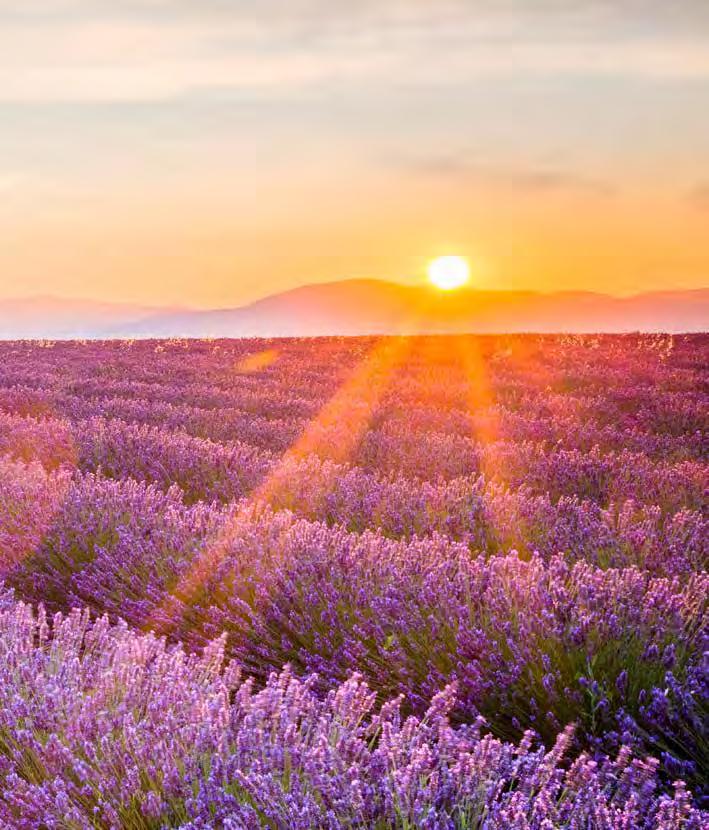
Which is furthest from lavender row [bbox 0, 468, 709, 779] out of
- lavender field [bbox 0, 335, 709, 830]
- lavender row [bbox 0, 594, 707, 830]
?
lavender row [bbox 0, 594, 707, 830]

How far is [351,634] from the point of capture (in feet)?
10.3

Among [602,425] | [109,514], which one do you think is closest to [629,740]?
[109,514]

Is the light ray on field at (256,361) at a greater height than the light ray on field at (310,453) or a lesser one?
greater

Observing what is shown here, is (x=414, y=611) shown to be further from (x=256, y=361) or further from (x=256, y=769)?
(x=256, y=361)

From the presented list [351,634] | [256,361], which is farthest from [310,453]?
[256,361]

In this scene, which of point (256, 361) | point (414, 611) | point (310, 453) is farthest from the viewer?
point (256, 361)

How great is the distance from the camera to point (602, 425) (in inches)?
344

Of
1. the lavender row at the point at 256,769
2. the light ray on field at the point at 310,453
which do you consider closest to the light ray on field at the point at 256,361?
the light ray on field at the point at 310,453

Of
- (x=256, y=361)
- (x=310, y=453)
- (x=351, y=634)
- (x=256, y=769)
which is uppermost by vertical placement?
(x=256, y=361)

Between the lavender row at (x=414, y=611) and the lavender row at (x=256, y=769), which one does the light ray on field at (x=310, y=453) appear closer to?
the lavender row at (x=414, y=611)

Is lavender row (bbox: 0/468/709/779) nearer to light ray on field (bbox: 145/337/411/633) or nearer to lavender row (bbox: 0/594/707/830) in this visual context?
light ray on field (bbox: 145/337/411/633)

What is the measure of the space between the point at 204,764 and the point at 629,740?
3.87 feet

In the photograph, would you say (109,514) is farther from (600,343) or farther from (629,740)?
(600,343)

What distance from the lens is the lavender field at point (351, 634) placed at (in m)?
1.79
